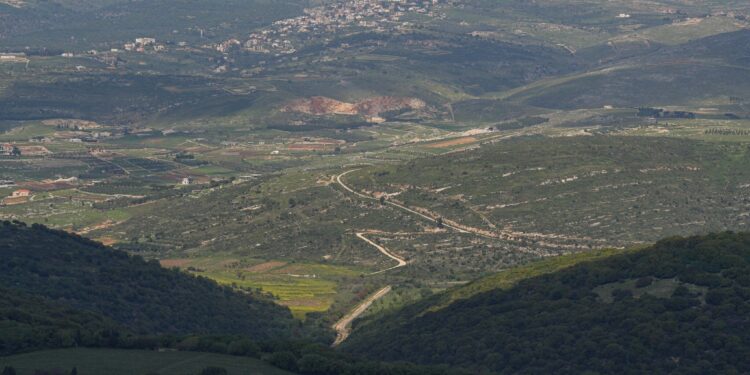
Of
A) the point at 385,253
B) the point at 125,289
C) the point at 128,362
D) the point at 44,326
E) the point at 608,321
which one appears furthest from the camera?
the point at 385,253

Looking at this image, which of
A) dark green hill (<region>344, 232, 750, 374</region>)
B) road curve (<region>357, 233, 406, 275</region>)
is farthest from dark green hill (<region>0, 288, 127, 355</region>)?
road curve (<region>357, 233, 406, 275</region>)

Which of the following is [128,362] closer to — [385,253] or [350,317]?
[350,317]

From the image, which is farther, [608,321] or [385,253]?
[385,253]

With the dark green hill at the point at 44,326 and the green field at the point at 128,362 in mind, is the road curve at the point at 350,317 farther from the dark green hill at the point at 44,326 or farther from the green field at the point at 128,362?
the green field at the point at 128,362

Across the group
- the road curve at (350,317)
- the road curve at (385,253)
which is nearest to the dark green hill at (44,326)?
the road curve at (350,317)

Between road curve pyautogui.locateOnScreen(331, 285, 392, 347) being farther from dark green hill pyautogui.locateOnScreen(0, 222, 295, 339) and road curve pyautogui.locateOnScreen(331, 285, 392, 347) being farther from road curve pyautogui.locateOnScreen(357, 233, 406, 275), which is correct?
road curve pyautogui.locateOnScreen(357, 233, 406, 275)

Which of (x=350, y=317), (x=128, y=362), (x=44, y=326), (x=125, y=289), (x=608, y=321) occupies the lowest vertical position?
(x=350, y=317)

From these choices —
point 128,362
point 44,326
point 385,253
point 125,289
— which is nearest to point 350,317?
point 125,289

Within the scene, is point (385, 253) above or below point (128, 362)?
below
